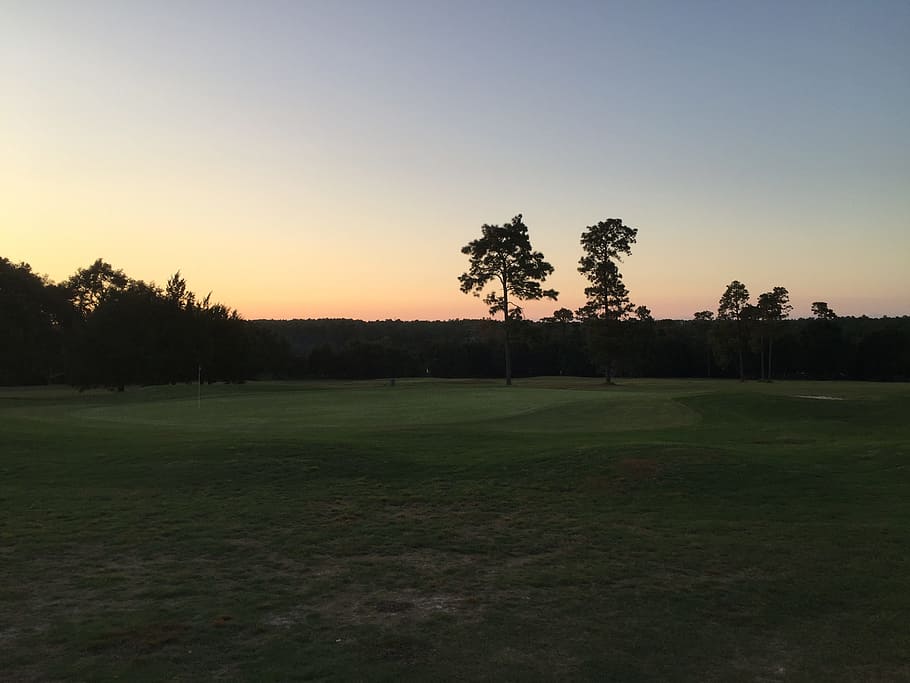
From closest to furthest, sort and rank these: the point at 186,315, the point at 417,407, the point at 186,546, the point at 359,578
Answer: the point at 359,578
the point at 186,546
the point at 417,407
the point at 186,315

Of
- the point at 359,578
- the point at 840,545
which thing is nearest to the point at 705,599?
the point at 840,545

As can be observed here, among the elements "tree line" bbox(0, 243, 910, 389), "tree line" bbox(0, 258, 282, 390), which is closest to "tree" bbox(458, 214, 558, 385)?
"tree line" bbox(0, 243, 910, 389)

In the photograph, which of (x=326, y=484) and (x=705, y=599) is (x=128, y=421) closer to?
(x=326, y=484)

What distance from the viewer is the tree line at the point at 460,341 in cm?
6438

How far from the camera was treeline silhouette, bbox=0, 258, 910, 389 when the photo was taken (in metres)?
67.9

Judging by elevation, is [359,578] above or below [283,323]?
below

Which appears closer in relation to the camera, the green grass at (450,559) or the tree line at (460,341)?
the green grass at (450,559)

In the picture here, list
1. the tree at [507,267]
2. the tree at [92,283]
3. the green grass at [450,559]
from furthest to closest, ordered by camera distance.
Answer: the tree at [92,283] → the tree at [507,267] → the green grass at [450,559]

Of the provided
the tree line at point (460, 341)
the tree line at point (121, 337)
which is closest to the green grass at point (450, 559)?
the tree line at point (460, 341)

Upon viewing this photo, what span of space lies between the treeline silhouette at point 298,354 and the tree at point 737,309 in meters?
0.30

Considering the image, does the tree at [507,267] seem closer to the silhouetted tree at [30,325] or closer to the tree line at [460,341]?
the tree line at [460,341]

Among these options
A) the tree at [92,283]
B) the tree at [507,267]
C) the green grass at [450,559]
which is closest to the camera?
the green grass at [450,559]

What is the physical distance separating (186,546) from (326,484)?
15.2ft

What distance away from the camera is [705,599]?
298 inches
